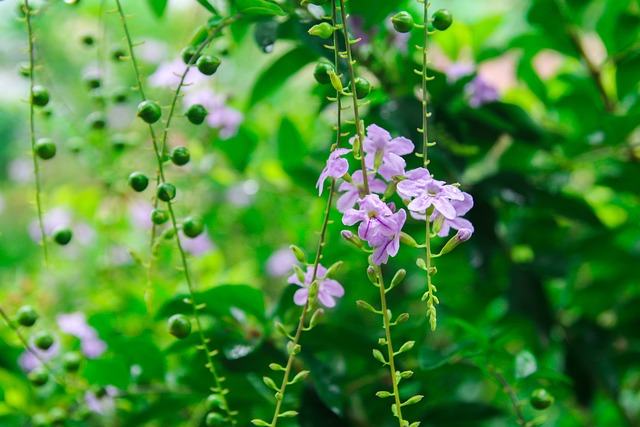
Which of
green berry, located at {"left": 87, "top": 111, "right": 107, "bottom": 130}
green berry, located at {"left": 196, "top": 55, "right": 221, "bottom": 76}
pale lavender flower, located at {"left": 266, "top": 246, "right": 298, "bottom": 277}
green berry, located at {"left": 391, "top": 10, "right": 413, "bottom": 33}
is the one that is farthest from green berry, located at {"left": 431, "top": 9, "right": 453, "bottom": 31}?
pale lavender flower, located at {"left": 266, "top": 246, "right": 298, "bottom": 277}

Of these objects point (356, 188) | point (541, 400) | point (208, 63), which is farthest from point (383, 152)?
point (541, 400)

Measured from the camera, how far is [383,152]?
544 mm

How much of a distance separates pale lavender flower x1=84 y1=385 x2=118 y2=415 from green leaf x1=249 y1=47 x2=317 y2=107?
384 millimetres

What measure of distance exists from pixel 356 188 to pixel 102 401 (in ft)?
1.50

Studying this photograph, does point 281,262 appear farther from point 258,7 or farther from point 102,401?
point 258,7

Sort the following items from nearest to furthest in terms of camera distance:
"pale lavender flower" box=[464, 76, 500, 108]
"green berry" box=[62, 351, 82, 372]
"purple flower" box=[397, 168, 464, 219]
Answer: "purple flower" box=[397, 168, 464, 219]
"green berry" box=[62, 351, 82, 372]
"pale lavender flower" box=[464, 76, 500, 108]

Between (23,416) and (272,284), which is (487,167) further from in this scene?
(23,416)

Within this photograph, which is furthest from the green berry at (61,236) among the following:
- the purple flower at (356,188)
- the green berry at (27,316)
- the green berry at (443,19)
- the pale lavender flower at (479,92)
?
the pale lavender flower at (479,92)

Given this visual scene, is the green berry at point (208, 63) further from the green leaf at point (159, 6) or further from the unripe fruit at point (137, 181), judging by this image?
the green leaf at point (159, 6)

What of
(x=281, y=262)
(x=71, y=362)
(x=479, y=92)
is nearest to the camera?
(x=71, y=362)

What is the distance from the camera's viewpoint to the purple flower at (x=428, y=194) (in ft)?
1.61

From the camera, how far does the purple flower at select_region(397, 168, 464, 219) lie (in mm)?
489

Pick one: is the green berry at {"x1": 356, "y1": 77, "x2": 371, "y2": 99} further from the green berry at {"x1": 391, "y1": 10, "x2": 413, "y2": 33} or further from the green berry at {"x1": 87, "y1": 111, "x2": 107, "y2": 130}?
the green berry at {"x1": 87, "y1": 111, "x2": 107, "y2": 130}

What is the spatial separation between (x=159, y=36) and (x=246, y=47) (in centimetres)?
66
